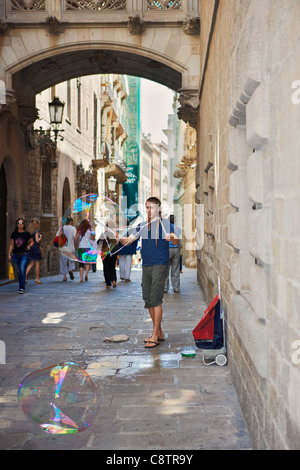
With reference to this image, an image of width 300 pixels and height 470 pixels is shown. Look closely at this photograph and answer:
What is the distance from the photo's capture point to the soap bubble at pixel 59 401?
3842 mm

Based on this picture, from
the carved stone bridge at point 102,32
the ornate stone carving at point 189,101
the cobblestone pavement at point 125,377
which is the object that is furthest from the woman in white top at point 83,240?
the ornate stone carving at point 189,101

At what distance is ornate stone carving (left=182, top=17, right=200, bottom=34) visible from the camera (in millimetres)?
13484

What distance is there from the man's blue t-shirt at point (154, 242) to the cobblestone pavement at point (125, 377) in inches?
Result: 40.7

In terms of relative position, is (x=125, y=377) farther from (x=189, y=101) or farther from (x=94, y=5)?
(x=94, y=5)

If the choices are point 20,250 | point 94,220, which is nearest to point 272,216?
point 94,220

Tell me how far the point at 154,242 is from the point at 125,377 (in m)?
2.09

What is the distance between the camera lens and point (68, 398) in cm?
399

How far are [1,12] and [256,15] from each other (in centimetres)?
1157

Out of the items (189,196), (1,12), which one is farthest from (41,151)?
(189,196)

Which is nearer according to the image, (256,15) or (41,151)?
(256,15)

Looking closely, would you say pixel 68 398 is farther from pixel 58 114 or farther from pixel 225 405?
pixel 58 114

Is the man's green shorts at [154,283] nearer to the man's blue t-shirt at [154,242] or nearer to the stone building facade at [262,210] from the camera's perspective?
the man's blue t-shirt at [154,242]

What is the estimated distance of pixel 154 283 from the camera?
23.5 feet

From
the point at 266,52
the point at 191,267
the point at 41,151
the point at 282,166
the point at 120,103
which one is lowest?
the point at 191,267
